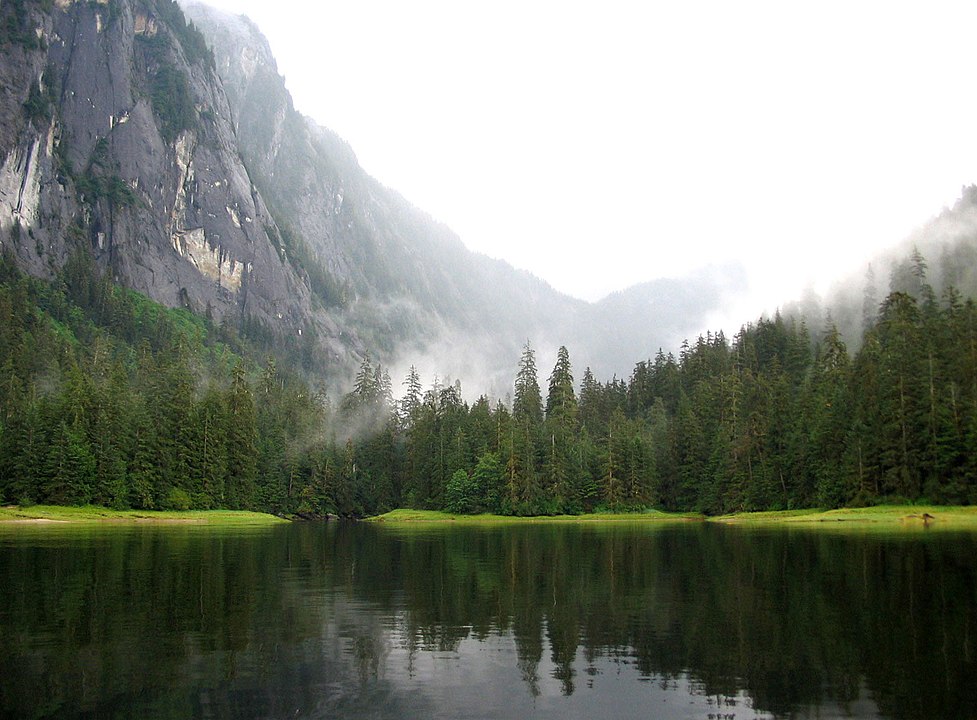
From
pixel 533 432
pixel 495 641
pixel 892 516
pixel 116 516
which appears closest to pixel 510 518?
pixel 533 432

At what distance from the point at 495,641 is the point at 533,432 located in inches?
4630

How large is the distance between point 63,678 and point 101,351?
170 meters

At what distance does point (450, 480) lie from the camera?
135625mm

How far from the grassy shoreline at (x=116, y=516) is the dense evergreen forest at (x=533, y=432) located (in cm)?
361

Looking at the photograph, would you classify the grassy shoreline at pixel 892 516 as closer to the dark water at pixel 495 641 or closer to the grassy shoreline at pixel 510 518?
the grassy shoreline at pixel 510 518

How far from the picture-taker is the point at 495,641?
1869 cm

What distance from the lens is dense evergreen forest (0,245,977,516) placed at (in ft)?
281

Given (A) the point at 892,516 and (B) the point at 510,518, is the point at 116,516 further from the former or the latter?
(A) the point at 892,516

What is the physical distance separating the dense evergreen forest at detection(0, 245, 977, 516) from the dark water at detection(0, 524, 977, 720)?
5666 cm

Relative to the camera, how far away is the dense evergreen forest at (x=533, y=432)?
8556 centimetres

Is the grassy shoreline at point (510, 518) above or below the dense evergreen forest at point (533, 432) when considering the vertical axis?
below

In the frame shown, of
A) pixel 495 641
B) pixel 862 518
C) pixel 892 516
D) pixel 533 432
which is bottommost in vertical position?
pixel 862 518

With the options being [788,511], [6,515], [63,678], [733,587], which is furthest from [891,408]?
[6,515]

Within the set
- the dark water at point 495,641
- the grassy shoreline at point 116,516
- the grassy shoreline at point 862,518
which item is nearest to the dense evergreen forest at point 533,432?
the grassy shoreline at point 862,518
